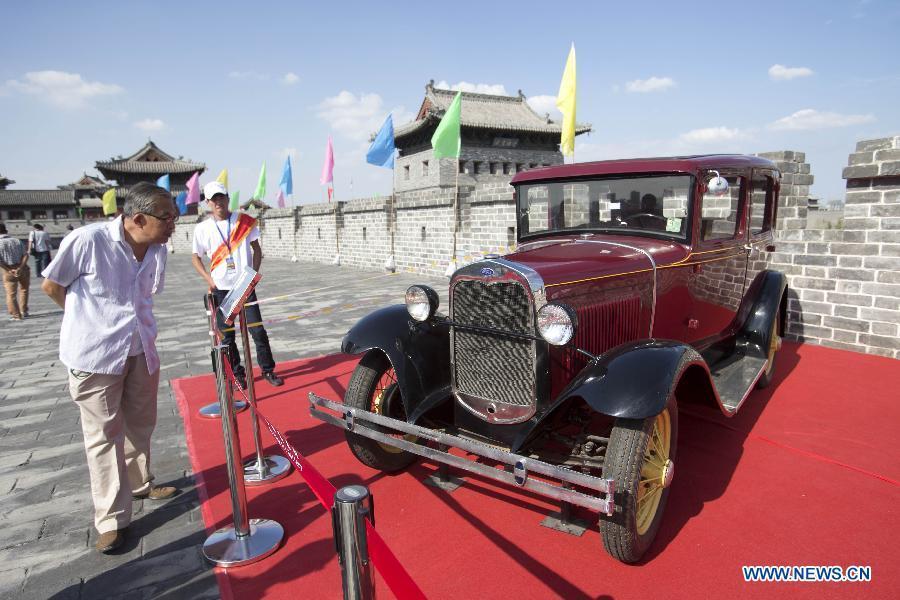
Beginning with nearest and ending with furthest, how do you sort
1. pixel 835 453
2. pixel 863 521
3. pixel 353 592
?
1. pixel 353 592
2. pixel 863 521
3. pixel 835 453

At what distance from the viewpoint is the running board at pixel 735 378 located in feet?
10.5

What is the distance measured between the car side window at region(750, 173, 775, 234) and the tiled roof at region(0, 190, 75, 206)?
201ft

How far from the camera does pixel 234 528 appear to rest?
2.60m

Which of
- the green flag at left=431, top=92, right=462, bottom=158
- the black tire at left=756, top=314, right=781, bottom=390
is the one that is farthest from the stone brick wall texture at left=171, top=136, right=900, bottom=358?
the green flag at left=431, top=92, right=462, bottom=158

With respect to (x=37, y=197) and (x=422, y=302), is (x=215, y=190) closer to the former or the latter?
(x=422, y=302)

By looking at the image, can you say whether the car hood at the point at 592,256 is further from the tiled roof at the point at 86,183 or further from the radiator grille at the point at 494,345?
the tiled roof at the point at 86,183

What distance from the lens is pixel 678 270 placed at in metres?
3.30

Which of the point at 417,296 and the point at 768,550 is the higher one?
the point at 417,296

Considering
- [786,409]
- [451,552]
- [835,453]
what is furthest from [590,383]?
[786,409]

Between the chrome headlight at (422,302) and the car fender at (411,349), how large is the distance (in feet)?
0.24

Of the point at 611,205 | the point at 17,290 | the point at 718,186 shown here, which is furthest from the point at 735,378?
the point at 17,290

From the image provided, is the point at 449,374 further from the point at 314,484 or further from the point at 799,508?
the point at 799,508

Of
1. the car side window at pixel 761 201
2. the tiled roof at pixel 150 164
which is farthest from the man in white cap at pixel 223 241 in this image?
the tiled roof at pixel 150 164

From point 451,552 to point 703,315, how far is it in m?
2.50
